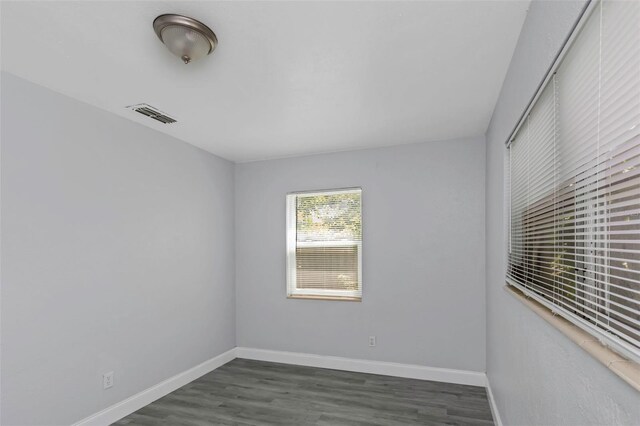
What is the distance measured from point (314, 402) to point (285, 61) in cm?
297

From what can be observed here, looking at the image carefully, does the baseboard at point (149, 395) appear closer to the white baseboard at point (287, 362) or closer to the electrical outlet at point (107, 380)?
the white baseboard at point (287, 362)

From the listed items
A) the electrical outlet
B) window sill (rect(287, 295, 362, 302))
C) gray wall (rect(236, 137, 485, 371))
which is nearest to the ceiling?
gray wall (rect(236, 137, 485, 371))

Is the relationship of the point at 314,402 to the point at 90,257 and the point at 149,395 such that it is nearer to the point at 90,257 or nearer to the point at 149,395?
the point at 149,395

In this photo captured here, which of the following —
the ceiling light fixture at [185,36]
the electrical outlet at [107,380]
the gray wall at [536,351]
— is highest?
the ceiling light fixture at [185,36]

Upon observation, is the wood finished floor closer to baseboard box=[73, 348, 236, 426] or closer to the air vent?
baseboard box=[73, 348, 236, 426]

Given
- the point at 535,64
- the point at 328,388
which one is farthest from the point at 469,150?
the point at 328,388

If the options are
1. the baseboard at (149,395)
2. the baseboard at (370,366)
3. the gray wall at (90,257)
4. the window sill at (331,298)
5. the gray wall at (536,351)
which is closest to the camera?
the gray wall at (536,351)

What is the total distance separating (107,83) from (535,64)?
8.61 feet

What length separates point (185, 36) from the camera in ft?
5.90

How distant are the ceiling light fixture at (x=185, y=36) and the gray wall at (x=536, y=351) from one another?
1561 mm

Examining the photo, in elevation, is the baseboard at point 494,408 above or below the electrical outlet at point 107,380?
below

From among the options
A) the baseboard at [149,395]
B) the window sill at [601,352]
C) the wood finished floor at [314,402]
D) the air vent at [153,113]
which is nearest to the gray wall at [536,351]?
the window sill at [601,352]

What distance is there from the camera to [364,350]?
405 centimetres

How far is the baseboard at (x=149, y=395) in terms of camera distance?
111 inches
